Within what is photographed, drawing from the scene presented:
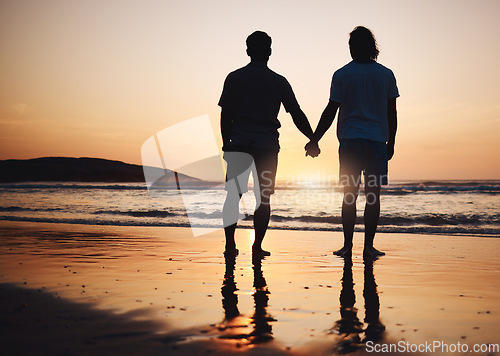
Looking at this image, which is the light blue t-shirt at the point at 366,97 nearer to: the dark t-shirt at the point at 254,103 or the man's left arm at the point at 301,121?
the man's left arm at the point at 301,121

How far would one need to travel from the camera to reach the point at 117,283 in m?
3.12

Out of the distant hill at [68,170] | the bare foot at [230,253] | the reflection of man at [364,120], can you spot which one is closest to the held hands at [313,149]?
the reflection of man at [364,120]

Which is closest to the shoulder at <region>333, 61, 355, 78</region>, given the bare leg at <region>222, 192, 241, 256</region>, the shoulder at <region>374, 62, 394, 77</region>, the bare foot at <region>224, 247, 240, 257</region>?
the shoulder at <region>374, 62, 394, 77</region>

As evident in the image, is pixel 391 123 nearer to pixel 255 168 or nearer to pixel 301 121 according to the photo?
pixel 301 121

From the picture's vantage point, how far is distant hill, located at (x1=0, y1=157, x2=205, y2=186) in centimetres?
5022

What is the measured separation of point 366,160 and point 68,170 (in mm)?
54679

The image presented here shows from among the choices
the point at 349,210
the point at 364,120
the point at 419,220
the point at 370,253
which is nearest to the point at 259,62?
the point at 364,120

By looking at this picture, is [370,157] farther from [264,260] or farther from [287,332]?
[287,332]

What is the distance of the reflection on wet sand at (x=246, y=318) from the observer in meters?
1.95

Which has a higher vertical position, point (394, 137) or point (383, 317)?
point (394, 137)

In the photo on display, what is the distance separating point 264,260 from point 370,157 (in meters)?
1.45

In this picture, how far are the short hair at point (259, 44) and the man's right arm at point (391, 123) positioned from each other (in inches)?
52.9

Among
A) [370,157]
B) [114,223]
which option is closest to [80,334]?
[370,157]


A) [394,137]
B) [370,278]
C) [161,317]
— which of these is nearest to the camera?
[161,317]
